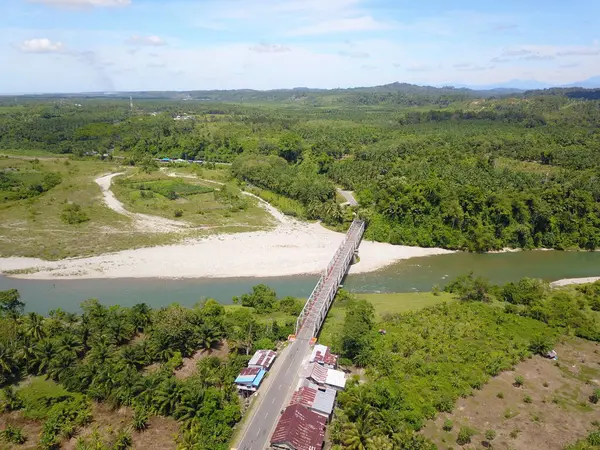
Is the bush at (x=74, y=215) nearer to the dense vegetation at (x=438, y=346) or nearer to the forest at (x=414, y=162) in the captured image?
the forest at (x=414, y=162)

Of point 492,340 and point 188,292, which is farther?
point 188,292

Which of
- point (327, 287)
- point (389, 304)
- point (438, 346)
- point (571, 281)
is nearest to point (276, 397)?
point (438, 346)

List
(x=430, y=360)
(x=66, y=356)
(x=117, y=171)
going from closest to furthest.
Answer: (x=66, y=356) → (x=430, y=360) → (x=117, y=171)

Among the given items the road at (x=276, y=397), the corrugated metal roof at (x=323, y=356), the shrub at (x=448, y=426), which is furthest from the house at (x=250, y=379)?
the shrub at (x=448, y=426)

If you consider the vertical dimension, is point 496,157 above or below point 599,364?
above

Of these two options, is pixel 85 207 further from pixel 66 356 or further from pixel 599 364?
pixel 599 364

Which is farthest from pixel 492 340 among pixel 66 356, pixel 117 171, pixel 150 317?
pixel 117 171
